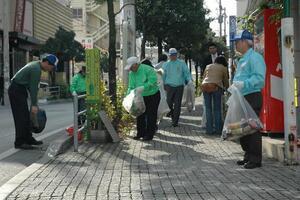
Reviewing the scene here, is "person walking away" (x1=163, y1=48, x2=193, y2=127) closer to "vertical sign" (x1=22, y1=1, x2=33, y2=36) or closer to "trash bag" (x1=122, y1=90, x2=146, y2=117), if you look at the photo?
"trash bag" (x1=122, y1=90, x2=146, y2=117)

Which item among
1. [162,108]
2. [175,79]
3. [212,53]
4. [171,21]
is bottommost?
[162,108]

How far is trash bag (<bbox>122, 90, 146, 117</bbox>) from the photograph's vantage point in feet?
35.3

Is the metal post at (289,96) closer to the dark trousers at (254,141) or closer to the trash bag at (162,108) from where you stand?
the dark trousers at (254,141)

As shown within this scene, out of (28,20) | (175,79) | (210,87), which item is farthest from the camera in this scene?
(28,20)

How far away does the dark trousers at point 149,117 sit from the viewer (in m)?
11.1

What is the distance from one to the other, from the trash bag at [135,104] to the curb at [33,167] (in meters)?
1.23

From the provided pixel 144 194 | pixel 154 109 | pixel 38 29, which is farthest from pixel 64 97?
pixel 144 194

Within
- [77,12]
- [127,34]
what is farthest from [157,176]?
[77,12]

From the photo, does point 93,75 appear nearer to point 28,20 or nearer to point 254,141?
point 254,141

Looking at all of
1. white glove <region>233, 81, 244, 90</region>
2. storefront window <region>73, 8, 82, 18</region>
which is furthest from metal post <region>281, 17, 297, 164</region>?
storefront window <region>73, 8, 82, 18</region>

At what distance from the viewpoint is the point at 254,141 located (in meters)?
7.73

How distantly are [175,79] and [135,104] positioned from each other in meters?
3.00

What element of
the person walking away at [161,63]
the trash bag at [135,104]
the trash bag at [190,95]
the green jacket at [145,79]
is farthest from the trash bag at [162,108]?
the person walking away at [161,63]

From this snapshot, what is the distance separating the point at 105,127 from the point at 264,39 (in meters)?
3.26
